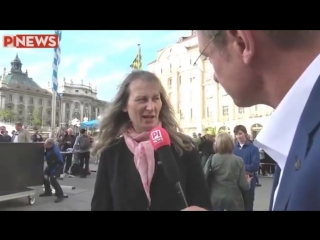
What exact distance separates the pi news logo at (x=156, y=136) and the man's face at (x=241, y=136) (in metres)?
0.58

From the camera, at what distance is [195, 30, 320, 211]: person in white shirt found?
0.27 meters

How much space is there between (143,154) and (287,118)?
493 mm

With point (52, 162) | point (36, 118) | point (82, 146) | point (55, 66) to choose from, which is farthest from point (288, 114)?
point (52, 162)

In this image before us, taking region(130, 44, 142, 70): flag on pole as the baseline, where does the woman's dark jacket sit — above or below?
below

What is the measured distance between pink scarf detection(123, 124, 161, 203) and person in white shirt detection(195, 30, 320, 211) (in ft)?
1.37

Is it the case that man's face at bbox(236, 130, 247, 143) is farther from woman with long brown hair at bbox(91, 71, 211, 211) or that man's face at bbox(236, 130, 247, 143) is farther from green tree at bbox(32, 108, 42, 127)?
green tree at bbox(32, 108, 42, 127)

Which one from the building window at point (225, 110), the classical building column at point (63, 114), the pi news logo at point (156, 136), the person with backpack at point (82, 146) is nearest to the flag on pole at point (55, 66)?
the classical building column at point (63, 114)

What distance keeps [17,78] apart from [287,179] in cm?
110

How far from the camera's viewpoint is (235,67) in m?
0.37

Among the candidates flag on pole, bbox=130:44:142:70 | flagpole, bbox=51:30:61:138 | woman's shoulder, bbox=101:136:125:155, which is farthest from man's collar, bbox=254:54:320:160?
flagpole, bbox=51:30:61:138

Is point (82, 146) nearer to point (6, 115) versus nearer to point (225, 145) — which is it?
point (6, 115)
